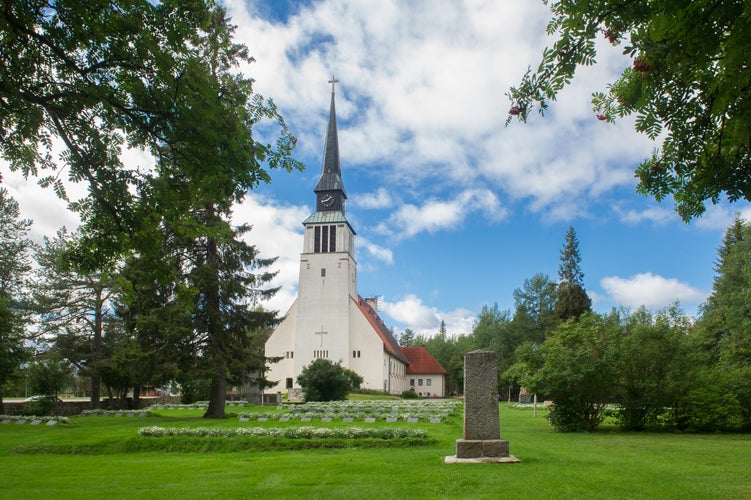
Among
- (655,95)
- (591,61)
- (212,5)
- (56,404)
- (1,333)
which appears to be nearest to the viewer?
(591,61)

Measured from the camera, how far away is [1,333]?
23250mm

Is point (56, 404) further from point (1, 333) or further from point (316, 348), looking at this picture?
point (316, 348)

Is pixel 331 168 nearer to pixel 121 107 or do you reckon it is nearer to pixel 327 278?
pixel 327 278

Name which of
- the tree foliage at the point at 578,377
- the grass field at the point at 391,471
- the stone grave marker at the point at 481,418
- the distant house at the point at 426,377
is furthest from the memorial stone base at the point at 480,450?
the distant house at the point at 426,377

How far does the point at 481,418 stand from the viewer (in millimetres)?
10719

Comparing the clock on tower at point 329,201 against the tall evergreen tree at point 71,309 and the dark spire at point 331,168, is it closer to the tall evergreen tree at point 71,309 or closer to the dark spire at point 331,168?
the dark spire at point 331,168

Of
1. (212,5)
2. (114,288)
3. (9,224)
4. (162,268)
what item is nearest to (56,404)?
(114,288)

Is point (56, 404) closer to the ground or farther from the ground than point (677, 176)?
closer to the ground

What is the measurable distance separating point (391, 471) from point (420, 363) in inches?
2545

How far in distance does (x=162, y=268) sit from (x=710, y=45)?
23.4 feet

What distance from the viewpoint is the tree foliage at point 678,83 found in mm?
3688

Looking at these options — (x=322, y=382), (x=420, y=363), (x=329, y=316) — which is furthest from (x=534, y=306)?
(x=322, y=382)

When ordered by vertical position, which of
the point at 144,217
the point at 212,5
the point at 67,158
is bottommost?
the point at 144,217

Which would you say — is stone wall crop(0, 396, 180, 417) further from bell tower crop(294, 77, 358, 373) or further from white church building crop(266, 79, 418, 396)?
bell tower crop(294, 77, 358, 373)
